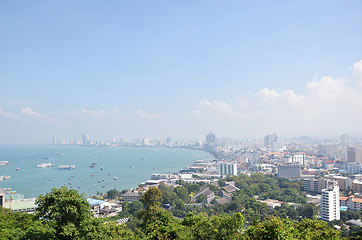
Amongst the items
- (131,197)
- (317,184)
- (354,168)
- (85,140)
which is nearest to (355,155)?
(354,168)

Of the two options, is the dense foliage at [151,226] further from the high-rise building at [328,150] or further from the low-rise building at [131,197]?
the high-rise building at [328,150]

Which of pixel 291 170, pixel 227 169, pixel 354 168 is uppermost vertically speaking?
pixel 291 170

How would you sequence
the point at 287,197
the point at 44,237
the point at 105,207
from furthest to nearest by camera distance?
the point at 287,197
the point at 105,207
the point at 44,237

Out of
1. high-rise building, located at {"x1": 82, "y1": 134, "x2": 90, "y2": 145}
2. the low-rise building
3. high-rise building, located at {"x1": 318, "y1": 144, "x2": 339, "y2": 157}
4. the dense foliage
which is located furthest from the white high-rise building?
high-rise building, located at {"x1": 82, "y1": 134, "x2": 90, "y2": 145}

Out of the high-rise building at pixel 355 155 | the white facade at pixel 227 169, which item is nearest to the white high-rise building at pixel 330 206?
the white facade at pixel 227 169

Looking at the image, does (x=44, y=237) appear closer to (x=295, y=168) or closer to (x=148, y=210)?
(x=148, y=210)

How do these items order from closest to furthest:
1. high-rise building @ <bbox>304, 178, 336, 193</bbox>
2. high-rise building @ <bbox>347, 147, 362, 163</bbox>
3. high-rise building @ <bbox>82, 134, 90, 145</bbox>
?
high-rise building @ <bbox>304, 178, 336, 193</bbox> < high-rise building @ <bbox>347, 147, 362, 163</bbox> < high-rise building @ <bbox>82, 134, 90, 145</bbox>

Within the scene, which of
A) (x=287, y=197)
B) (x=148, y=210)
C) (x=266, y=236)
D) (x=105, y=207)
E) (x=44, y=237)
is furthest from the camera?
(x=287, y=197)

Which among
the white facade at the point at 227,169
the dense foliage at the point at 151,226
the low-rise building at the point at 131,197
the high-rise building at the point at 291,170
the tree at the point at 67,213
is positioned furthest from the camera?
the white facade at the point at 227,169

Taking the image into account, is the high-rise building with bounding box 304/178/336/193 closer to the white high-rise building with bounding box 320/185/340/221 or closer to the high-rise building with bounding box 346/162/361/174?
the white high-rise building with bounding box 320/185/340/221

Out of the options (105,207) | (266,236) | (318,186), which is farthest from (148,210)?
(318,186)

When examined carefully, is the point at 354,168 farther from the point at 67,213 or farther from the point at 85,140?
the point at 85,140
